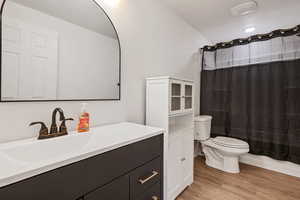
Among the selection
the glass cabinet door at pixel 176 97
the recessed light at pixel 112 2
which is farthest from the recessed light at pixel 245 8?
the recessed light at pixel 112 2

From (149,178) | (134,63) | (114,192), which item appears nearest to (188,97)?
(134,63)

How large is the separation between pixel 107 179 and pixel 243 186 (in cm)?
187

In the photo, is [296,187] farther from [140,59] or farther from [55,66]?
[55,66]

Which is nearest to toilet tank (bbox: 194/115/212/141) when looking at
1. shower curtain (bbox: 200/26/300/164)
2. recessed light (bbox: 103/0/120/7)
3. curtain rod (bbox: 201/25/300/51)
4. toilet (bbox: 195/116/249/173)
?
toilet (bbox: 195/116/249/173)

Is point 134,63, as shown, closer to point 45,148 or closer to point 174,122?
point 174,122

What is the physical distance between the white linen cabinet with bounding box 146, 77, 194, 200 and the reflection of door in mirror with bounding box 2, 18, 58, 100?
880mm

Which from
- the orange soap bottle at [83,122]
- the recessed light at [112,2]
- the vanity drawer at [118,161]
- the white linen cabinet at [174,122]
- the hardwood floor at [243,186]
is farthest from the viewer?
the hardwood floor at [243,186]

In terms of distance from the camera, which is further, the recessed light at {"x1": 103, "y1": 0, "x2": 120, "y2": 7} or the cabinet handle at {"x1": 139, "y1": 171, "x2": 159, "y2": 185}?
the recessed light at {"x1": 103, "y1": 0, "x2": 120, "y2": 7}

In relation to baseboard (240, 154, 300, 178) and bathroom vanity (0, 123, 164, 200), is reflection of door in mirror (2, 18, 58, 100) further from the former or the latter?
baseboard (240, 154, 300, 178)

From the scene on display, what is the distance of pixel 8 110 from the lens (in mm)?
845

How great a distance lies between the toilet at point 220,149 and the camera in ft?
6.73

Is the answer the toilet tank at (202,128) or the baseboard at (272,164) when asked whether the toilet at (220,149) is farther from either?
the baseboard at (272,164)

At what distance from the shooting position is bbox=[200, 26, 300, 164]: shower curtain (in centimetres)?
199

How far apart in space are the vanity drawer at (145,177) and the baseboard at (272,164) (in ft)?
6.74
